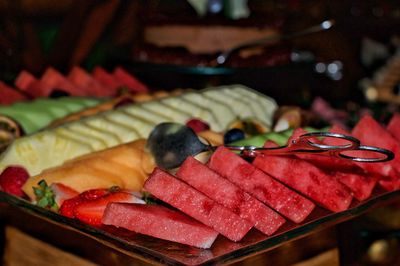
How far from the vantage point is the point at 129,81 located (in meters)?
3.20

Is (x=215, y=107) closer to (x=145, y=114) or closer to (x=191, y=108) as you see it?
(x=191, y=108)

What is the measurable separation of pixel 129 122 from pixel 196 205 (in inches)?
31.7

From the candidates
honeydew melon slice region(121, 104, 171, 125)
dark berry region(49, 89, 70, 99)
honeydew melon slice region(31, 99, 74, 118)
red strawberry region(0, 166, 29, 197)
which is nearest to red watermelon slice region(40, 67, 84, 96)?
dark berry region(49, 89, 70, 99)

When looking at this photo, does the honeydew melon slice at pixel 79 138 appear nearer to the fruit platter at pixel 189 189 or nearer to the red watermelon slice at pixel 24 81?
the fruit platter at pixel 189 189

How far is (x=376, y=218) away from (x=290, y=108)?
0.72m

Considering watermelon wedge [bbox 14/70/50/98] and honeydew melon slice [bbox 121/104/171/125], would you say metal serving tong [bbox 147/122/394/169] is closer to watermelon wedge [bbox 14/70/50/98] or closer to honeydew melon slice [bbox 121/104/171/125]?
honeydew melon slice [bbox 121/104/171/125]

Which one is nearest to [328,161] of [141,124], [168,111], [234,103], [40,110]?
[141,124]

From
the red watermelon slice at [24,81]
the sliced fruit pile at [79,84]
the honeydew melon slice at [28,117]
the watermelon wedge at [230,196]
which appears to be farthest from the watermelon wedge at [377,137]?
the red watermelon slice at [24,81]

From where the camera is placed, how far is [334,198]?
160cm

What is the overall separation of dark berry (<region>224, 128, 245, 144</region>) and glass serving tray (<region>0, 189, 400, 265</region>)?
52cm

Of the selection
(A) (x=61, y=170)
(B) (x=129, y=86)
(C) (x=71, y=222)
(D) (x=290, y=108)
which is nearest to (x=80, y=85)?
(B) (x=129, y=86)

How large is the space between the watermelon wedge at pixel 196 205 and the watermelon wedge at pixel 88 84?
1.66m

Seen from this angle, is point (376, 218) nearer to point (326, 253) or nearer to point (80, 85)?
point (326, 253)

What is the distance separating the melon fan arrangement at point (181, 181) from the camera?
4.76ft
